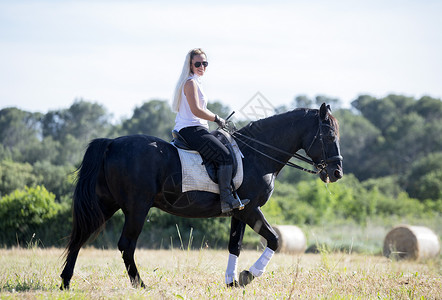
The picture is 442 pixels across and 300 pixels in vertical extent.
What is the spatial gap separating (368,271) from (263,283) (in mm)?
2256

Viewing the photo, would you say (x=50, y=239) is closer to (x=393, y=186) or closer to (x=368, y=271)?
(x=368, y=271)

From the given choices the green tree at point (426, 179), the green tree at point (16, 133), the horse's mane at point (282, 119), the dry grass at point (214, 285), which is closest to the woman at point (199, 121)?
the horse's mane at point (282, 119)

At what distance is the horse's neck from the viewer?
7.54 meters

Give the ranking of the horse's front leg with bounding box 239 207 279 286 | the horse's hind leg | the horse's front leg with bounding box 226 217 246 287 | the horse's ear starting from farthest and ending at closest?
the horse's ear, the horse's front leg with bounding box 226 217 246 287, the horse's front leg with bounding box 239 207 279 286, the horse's hind leg

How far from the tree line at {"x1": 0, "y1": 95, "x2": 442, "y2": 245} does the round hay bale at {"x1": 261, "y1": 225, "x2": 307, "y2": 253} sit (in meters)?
3.09

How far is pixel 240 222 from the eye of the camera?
7527 mm

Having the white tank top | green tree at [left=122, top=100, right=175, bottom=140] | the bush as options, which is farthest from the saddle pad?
green tree at [left=122, top=100, right=175, bottom=140]

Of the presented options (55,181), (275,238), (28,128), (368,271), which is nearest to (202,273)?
(275,238)

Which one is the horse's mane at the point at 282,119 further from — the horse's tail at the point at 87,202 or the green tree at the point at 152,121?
the green tree at the point at 152,121

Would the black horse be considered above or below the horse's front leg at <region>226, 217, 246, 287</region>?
above

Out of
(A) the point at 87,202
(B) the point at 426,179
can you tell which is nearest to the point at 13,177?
(A) the point at 87,202

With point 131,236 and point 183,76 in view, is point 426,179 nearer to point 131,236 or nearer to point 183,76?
point 183,76

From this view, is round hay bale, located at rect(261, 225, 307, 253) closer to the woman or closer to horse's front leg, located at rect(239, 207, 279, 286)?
horse's front leg, located at rect(239, 207, 279, 286)

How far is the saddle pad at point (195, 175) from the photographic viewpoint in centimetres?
679
